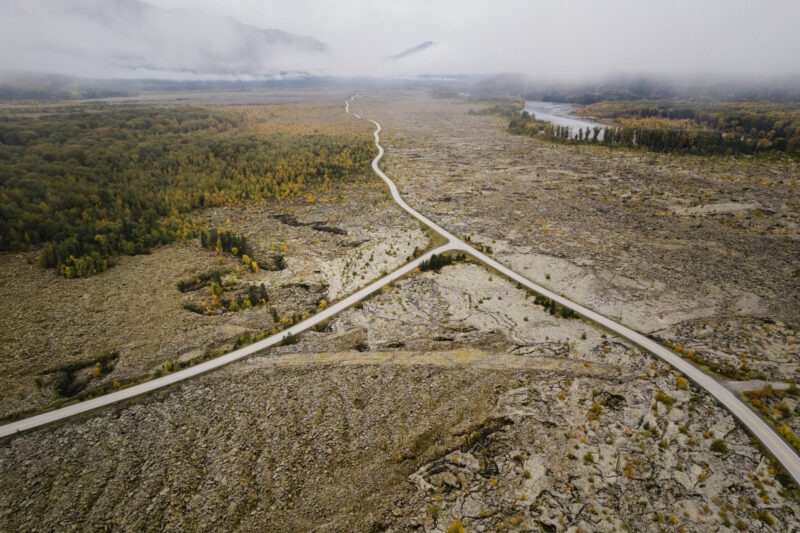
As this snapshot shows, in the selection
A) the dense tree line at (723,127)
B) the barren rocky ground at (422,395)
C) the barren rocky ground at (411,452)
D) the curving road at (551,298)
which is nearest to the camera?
the barren rocky ground at (411,452)

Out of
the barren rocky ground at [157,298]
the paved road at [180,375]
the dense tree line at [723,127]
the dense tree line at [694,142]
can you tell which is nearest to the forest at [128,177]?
the barren rocky ground at [157,298]

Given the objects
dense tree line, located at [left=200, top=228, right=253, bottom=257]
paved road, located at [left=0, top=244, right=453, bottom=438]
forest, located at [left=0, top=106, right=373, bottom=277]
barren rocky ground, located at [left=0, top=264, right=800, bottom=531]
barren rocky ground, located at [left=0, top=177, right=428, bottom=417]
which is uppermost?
forest, located at [left=0, top=106, right=373, bottom=277]

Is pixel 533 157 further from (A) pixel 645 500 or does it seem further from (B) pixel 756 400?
(A) pixel 645 500

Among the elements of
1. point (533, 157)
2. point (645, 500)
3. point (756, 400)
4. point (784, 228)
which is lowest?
point (645, 500)

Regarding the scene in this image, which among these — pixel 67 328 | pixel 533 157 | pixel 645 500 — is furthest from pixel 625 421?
pixel 533 157

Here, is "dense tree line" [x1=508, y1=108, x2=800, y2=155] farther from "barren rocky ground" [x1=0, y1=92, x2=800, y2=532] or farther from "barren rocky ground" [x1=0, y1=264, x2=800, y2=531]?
"barren rocky ground" [x1=0, y1=264, x2=800, y2=531]

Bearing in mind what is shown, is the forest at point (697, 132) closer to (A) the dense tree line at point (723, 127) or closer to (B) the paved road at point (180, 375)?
(A) the dense tree line at point (723, 127)

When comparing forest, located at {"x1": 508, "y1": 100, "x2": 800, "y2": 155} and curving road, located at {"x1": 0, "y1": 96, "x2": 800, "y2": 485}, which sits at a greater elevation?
forest, located at {"x1": 508, "y1": 100, "x2": 800, "y2": 155}

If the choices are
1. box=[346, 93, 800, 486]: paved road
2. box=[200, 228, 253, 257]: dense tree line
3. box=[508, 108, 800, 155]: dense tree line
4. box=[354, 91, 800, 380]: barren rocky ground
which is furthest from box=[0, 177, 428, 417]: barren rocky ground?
box=[508, 108, 800, 155]: dense tree line

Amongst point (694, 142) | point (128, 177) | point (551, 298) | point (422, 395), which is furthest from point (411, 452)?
point (694, 142)
